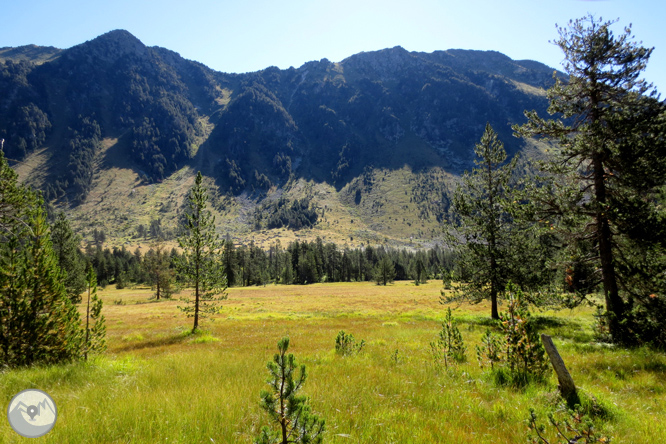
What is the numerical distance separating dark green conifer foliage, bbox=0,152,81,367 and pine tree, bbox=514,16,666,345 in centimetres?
1697

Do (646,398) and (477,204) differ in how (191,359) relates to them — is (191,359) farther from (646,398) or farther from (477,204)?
(477,204)

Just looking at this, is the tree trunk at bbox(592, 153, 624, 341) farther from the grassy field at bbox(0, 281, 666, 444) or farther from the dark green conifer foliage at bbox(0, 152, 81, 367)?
the dark green conifer foliage at bbox(0, 152, 81, 367)

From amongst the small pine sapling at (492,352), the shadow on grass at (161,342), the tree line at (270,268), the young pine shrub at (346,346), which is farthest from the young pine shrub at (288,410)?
the tree line at (270,268)

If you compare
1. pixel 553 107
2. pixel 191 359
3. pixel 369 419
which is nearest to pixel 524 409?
pixel 369 419

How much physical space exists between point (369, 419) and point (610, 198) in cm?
1310

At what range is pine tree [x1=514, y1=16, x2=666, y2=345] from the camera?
1038 cm

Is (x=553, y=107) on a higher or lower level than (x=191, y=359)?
higher

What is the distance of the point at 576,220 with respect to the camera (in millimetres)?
12031

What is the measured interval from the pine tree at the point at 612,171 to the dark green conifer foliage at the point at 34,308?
17.0 m

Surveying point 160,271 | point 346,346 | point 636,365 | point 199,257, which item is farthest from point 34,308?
point 160,271

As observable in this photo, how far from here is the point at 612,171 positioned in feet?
38.2

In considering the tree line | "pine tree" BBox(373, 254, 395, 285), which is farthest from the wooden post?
"pine tree" BBox(373, 254, 395, 285)

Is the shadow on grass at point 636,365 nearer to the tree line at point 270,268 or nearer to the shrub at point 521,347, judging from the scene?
the shrub at point 521,347

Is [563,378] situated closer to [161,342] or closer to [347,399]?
[347,399]
